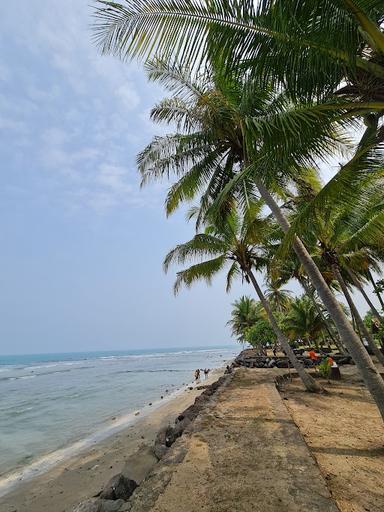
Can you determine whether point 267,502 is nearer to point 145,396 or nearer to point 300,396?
point 300,396

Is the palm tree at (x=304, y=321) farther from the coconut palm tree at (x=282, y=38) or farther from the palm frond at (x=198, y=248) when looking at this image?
the coconut palm tree at (x=282, y=38)

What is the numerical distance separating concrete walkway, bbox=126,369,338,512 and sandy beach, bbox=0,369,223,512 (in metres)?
1.48

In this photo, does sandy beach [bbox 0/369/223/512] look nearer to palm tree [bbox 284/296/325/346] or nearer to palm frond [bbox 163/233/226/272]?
palm frond [bbox 163/233/226/272]

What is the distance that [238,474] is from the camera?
153 inches

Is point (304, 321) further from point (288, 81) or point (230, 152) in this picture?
point (288, 81)

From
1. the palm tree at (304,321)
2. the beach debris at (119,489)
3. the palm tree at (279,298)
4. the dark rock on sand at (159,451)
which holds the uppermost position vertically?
the palm tree at (279,298)

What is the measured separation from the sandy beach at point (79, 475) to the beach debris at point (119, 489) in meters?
0.46

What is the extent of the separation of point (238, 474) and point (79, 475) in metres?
5.92

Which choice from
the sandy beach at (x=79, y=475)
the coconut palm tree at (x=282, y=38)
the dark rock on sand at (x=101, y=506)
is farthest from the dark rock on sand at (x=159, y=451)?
the coconut palm tree at (x=282, y=38)

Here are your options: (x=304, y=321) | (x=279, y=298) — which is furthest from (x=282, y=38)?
(x=279, y=298)

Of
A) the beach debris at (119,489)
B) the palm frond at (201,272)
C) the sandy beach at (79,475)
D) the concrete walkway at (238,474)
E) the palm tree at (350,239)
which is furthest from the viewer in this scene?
the palm frond at (201,272)

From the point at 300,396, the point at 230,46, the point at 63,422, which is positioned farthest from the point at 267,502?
the point at 63,422

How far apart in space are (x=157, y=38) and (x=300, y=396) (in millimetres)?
9764

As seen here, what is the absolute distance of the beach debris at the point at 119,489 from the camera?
4680 millimetres
